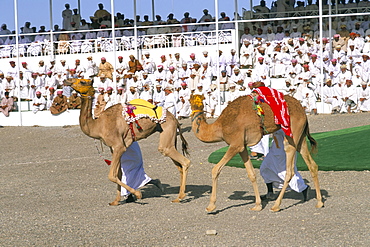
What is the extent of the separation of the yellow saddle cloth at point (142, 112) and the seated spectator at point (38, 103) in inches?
607

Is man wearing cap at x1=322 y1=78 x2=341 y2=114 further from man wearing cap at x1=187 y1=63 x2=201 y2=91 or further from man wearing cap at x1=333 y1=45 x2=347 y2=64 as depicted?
man wearing cap at x1=187 y1=63 x2=201 y2=91

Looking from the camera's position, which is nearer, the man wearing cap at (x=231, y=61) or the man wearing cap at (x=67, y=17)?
the man wearing cap at (x=231, y=61)

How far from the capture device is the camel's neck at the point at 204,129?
369 inches

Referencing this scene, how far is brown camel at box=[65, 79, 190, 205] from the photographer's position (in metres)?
9.95

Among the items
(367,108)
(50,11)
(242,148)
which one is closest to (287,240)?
(242,148)

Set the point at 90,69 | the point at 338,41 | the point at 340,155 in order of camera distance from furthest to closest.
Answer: the point at 90,69 < the point at 338,41 < the point at 340,155

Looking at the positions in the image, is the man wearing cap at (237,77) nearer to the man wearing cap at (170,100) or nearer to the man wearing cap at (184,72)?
the man wearing cap at (184,72)

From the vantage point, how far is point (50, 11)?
29.8 meters

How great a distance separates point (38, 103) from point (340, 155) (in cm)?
1470

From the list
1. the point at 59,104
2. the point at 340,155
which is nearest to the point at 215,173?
the point at 340,155

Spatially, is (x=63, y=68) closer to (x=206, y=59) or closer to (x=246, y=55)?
(x=206, y=59)

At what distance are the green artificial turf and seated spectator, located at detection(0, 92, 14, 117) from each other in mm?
12177

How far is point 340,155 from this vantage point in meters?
→ 13.4

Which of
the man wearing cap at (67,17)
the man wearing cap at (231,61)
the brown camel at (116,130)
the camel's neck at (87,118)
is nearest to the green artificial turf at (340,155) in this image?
the brown camel at (116,130)
